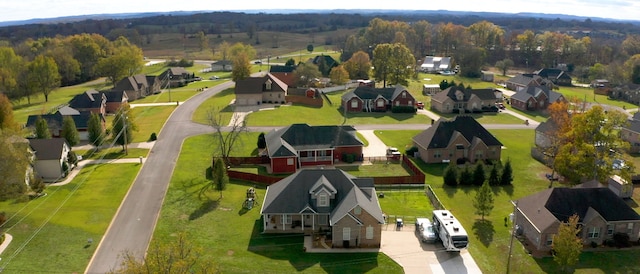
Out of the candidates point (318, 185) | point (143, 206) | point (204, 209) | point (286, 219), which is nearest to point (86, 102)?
point (143, 206)

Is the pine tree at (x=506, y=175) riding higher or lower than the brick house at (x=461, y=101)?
lower

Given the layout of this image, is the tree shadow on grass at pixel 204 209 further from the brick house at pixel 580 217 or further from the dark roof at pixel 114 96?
the dark roof at pixel 114 96

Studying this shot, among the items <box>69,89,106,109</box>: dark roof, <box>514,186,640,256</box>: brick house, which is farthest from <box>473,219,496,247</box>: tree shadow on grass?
<box>69,89,106,109</box>: dark roof

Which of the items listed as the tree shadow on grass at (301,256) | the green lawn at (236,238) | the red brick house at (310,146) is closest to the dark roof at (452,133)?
the red brick house at (310,146)

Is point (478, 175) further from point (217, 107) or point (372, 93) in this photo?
point (217, 107)

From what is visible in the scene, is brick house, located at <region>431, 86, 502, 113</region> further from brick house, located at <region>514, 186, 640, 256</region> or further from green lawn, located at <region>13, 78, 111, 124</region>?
green lawn, located at <region>13, 78, 111, 124</region>

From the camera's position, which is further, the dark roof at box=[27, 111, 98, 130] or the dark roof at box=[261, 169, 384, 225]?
the dark roof at box=[27, 111, 98, 130]

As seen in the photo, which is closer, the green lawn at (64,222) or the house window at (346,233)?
the green lawn at (64,222)
